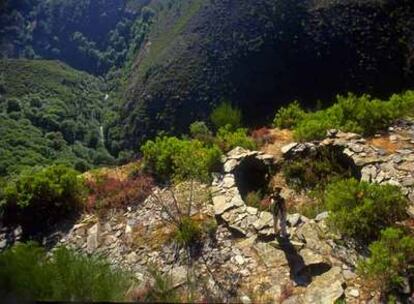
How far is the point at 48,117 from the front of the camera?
74125 millimetres

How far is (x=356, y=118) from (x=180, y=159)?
465 centimetres

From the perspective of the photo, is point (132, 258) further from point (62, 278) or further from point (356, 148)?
point (356, 148)

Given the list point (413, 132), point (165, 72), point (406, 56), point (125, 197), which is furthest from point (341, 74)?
point (125, 197)

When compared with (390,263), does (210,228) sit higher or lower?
lower

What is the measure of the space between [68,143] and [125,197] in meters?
65.1

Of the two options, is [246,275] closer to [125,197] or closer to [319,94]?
[125,197]

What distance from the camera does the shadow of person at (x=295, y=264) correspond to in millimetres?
7902

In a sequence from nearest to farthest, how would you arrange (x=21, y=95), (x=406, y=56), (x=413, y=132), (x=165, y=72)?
(x=413, y=132) < (x=406, y=56) < (x=165, y=72) < (x=21, y=95)

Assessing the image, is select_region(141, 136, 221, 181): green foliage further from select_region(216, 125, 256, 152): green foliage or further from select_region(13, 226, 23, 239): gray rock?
select_region(13, 226, 23, 239): gray rock

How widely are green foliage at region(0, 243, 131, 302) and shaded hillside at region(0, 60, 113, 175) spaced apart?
4807 cm

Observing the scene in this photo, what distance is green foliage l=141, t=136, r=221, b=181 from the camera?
11.1 metres

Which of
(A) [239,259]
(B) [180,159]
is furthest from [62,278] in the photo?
(B) [180,159]

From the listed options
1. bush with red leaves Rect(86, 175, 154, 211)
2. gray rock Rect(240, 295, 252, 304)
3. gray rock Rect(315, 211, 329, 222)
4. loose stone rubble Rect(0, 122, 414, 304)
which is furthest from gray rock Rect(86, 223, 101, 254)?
gray rock Rect(315, 211, 329, 222)

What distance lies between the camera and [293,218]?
30.7 feet
